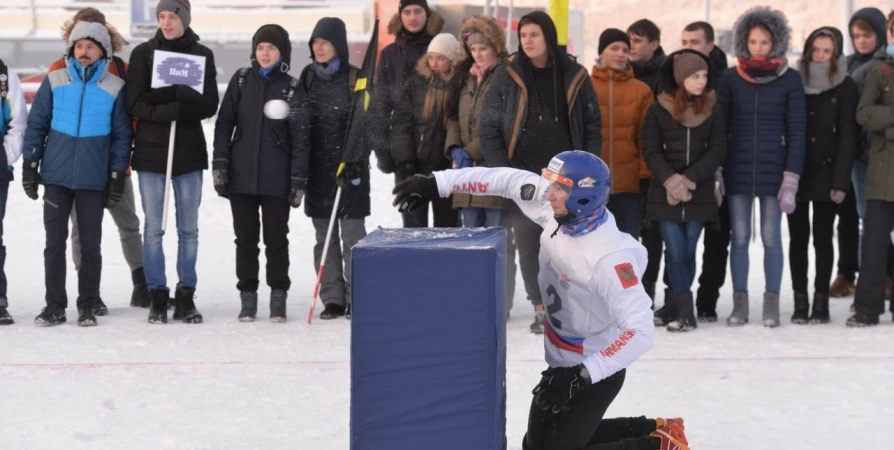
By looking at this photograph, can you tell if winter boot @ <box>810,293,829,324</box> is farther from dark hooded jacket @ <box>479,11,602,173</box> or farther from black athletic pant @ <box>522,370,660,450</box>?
black athletic pant @ <box>522,370,660,450</box>

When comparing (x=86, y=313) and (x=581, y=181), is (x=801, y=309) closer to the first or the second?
(x=581, y=181)

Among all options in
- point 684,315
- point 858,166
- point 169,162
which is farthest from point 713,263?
point 169,162

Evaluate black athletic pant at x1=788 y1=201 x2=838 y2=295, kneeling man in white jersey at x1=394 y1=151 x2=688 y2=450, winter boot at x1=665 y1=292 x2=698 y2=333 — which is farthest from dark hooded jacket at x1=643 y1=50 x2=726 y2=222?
kneeling man in white jersey at x1=394 y1=151 x2=688 y2=450

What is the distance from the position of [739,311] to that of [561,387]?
4.26 meters

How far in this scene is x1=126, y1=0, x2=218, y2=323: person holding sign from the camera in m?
8.22

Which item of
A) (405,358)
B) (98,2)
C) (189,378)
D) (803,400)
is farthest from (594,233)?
(98,2)

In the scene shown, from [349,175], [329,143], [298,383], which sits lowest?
[298,383]

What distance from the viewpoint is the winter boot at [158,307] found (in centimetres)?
834

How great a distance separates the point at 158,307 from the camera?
8.38 m

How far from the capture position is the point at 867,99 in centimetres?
832

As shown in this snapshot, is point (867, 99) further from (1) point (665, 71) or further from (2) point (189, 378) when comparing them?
(2) point (189, 378)

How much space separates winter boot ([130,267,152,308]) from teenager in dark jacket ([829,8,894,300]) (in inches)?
197

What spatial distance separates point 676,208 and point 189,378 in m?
3.36

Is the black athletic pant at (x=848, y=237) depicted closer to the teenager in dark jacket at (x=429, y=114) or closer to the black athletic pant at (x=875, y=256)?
the black athletic pant at (x=875, y=256)
